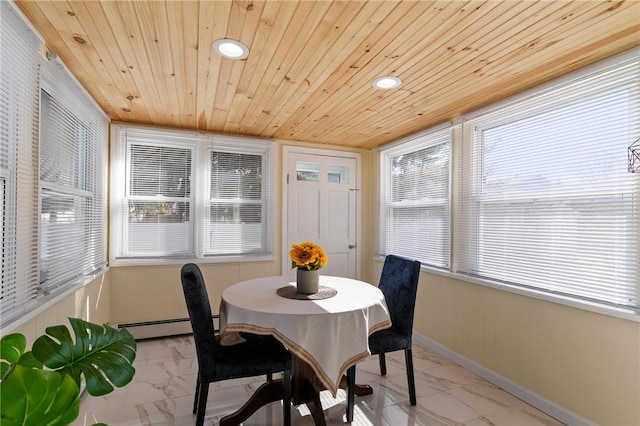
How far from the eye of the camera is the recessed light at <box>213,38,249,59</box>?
1.77 meters

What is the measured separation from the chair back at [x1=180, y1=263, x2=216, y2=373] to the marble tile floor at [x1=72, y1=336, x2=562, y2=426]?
583mm

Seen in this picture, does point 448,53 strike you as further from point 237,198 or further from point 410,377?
point 237,198

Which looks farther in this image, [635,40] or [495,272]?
[495,272]

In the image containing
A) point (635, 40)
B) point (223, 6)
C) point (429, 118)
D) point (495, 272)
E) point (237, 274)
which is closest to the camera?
point (223, 6)

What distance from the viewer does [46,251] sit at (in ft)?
6.49

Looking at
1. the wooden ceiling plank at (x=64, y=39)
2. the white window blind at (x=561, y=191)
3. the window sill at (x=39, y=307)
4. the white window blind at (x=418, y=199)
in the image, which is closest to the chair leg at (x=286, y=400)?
the window sill at (x=39, y=307)

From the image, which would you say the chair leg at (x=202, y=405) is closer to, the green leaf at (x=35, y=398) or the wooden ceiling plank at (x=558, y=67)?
the green leaf at (x=35, y=398)

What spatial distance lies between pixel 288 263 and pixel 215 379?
7.35 ft

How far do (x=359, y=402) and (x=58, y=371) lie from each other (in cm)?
190

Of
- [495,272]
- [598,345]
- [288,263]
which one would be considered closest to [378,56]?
[495,272]

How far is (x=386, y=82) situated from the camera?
→ 231 centimetres

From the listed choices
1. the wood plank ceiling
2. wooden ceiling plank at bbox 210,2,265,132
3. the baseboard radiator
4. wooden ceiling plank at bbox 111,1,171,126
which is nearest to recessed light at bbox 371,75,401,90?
the wood plank ceiling

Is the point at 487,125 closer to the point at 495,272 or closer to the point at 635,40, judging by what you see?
the point at 635,40

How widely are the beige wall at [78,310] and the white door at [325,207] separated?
189cm
